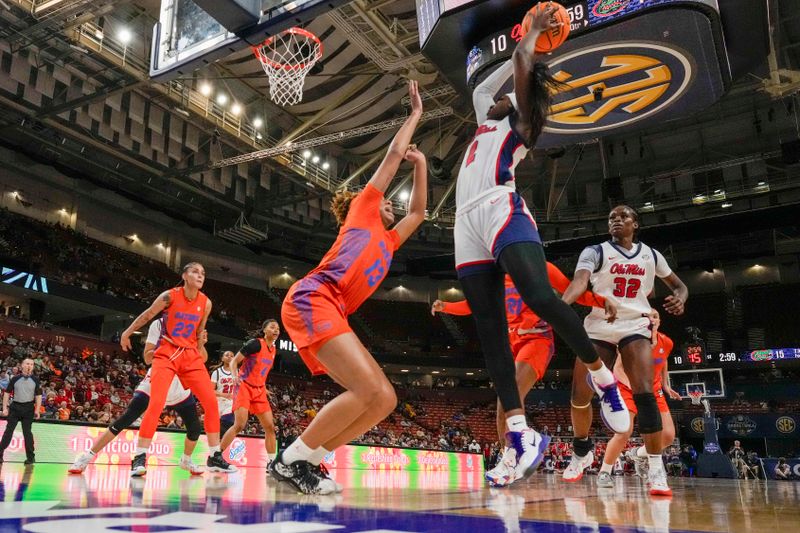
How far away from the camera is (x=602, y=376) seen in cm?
336

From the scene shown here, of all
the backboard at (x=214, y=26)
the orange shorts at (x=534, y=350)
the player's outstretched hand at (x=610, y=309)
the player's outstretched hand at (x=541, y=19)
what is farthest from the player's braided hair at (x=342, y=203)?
the backboard at (x=214, y=26)

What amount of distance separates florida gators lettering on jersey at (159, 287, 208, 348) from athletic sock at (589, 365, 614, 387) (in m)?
3.76

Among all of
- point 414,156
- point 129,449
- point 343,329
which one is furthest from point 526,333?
point 129,449

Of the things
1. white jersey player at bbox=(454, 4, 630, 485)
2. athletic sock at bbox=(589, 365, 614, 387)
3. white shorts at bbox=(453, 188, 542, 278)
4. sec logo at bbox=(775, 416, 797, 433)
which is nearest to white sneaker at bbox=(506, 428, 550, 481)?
white jersey player at bbox=(454, 4, 630, 485)

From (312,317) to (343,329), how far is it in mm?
167

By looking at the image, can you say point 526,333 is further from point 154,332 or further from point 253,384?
point 253,384

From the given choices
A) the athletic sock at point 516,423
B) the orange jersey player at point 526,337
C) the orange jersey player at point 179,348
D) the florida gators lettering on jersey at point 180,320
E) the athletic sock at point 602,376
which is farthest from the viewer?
the florida gators lettering on jersey at point 180,320

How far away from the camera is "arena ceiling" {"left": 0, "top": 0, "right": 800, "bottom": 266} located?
57.2 feet

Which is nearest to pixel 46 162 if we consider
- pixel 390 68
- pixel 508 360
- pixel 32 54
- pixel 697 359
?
pixel 32 54

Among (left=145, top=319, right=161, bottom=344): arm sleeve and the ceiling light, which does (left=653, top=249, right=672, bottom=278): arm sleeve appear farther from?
the ceiling light

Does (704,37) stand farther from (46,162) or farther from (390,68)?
(46,162)

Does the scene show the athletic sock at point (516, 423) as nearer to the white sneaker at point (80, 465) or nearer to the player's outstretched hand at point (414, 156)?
the player's outstretched hand at point (414, 156)

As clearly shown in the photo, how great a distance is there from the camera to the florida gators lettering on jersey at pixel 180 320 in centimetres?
579

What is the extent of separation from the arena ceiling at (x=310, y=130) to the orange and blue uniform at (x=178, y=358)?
11.1 metres
